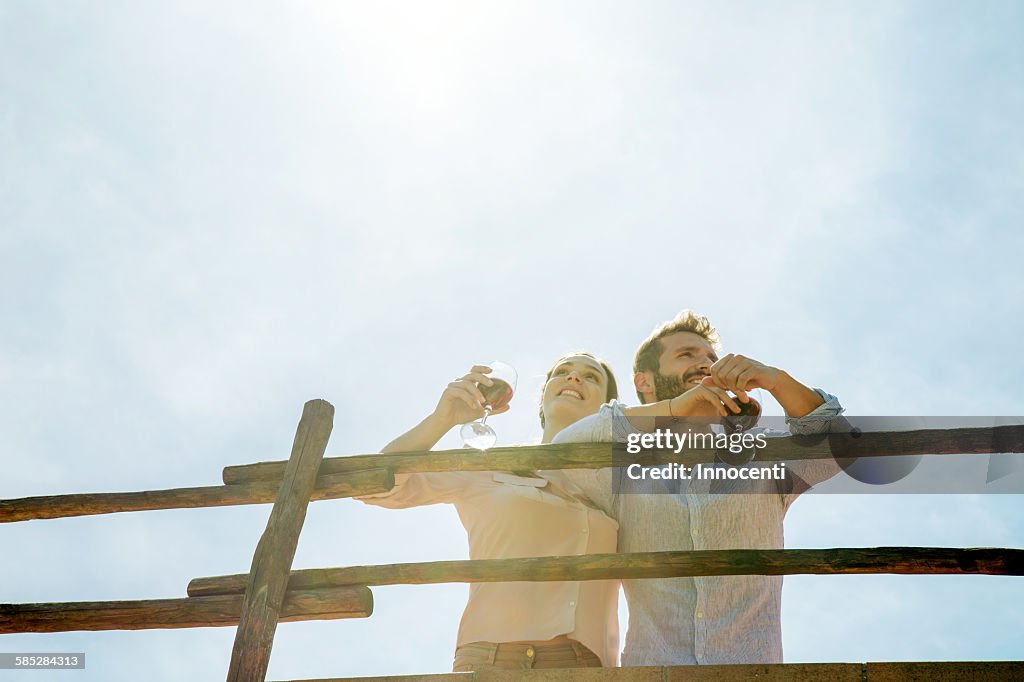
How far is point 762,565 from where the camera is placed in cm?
403

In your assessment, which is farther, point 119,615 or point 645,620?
point 119,615

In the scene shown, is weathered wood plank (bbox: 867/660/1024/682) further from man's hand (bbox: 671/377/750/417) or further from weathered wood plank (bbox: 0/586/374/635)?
weathered wood plank (bbox: 0/586/374/635)

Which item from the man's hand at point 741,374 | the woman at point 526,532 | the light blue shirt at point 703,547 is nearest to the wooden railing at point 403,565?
the light blue shirt at point 703,547

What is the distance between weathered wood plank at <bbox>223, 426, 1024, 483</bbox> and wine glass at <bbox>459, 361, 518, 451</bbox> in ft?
0.52

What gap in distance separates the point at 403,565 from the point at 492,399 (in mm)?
985

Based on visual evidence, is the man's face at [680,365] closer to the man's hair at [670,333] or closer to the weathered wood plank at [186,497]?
the man's hair at [670,333]

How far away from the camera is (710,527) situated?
171 inches

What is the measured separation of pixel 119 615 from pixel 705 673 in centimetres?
277

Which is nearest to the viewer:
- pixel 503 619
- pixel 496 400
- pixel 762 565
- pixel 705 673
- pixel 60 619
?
pixel 705 673

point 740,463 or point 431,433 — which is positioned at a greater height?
point 431,433

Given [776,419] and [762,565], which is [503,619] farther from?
[776,419]

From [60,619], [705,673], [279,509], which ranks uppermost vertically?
[279,509]

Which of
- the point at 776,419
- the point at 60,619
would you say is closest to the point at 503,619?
the point at 776,419

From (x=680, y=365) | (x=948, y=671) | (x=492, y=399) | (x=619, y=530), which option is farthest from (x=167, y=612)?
(x=948, y=671)
